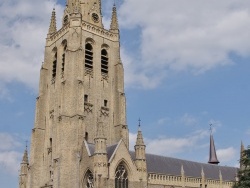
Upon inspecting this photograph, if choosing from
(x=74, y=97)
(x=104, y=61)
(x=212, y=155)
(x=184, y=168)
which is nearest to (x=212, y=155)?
(x=212, y=155)

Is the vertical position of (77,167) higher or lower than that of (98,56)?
lower

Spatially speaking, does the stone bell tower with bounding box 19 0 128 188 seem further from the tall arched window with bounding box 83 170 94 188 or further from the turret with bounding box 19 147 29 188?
the tall arched window with bounding box 83 170 94 188

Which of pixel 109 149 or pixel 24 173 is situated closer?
pixel 109 149

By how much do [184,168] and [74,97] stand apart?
17453mm

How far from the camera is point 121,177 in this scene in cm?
4409

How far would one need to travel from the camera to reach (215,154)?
69.6m

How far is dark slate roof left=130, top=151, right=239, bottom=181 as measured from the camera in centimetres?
5100

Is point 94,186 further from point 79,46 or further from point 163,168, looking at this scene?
point 79,46

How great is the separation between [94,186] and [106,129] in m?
11.0

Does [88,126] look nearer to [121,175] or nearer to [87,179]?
[87,179]

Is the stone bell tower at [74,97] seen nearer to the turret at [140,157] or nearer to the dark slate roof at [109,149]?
the dark slate roof at [109,149]

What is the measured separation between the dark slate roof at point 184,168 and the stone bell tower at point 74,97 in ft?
14.6

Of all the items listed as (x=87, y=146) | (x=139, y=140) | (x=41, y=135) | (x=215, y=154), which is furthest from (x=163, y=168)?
(x=215, y=154)

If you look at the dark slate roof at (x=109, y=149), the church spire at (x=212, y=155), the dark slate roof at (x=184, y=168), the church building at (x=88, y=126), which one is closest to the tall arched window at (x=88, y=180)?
the church building at (x=88, y=126)
